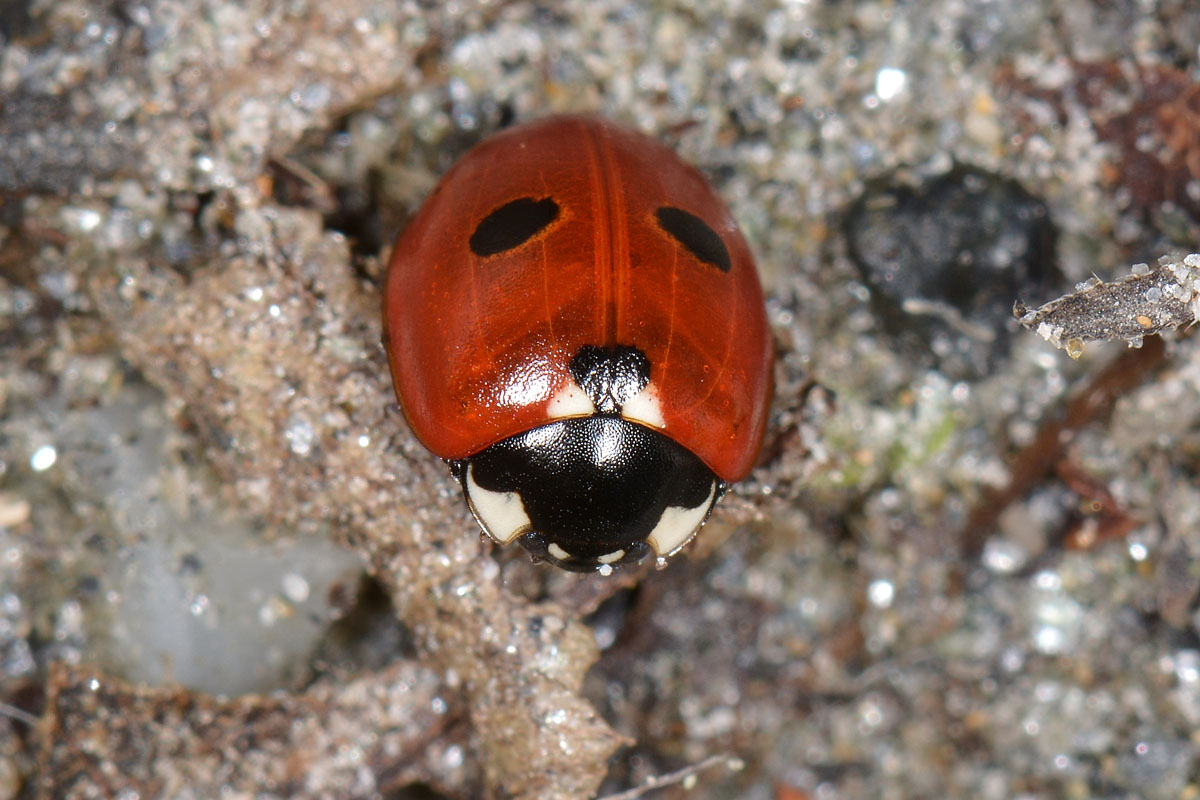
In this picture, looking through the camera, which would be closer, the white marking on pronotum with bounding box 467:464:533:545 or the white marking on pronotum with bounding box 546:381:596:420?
the white marking on pronotum with bounding box 546:381:596:420

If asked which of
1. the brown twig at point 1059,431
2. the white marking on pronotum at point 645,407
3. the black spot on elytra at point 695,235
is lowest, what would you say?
the brown twig at point 1059,431

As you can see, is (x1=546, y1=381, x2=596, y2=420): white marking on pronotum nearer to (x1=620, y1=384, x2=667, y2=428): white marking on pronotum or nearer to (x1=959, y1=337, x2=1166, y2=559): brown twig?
(x1=620, y1=384, x2=667, y2=428): white marking on pronotum

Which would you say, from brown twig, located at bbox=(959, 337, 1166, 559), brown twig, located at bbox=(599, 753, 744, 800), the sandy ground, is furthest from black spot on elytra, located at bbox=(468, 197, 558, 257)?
brown twig, located at bbox=(959, 337, 1166, 559)

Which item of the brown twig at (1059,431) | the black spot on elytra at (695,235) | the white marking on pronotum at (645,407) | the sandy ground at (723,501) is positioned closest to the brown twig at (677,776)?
the sandy ground at (723,501)

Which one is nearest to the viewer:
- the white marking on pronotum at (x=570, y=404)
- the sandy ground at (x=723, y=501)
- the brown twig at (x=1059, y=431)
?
the white marking on pronotum at (x=570, y=404)

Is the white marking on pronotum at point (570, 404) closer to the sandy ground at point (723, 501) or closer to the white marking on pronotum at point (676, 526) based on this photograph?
the white marking on pronotum at point (676, 526)

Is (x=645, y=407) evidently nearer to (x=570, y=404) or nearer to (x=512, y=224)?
(x=570, y=404)

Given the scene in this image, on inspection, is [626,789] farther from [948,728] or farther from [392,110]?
[392,110]

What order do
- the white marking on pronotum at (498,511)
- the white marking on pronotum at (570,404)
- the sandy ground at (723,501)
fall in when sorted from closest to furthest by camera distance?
the white marking on pronotum at (570,404)
the white marking on pronotum at (498,511)
the sandy ground at (723,501)
